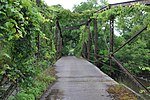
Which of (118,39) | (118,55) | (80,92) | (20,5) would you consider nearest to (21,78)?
(20,5)

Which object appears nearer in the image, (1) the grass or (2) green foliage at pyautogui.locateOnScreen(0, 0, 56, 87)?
(2) green foliage at pyautogui.locateOnScreen(0, 0, 56, 87)

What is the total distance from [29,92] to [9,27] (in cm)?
169

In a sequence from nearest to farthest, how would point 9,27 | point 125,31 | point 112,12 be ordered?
1. point 9,27
2. point 112,12
3. point 125,31

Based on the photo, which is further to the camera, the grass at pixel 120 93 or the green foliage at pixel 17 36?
the grass at pixel 120 93

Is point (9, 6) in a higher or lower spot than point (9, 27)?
higher

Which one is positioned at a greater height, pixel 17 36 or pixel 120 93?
pixel 17 36

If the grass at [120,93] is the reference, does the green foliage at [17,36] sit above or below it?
above

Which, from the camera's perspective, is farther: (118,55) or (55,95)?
(118,55)

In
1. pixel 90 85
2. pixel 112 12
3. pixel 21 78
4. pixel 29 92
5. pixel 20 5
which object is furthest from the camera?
pixel 112 12

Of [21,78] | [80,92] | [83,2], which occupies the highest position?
[83,2]

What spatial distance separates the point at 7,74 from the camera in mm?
2035

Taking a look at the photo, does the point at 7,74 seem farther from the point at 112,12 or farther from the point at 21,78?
the point at 112,12

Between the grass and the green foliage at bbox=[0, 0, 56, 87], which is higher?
the green foliage at bbox=[0, 0, 56, 87]

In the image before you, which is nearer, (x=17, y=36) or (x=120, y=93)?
(x=17, y=36)
